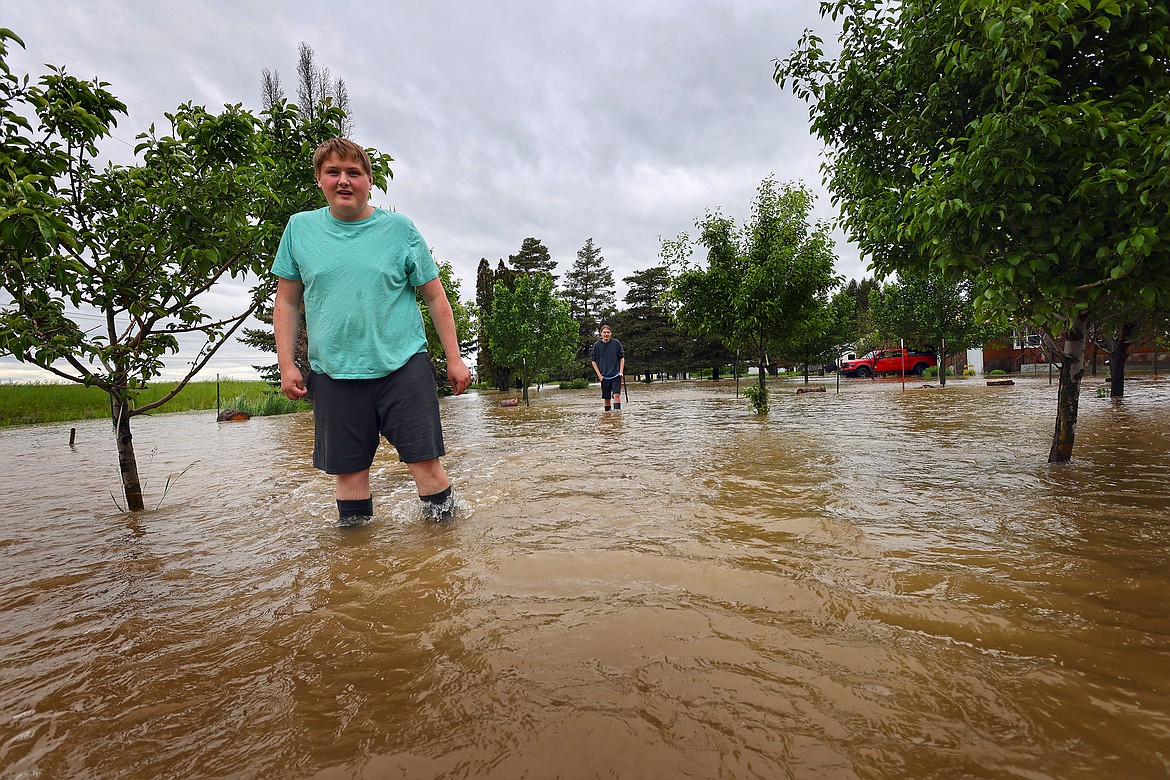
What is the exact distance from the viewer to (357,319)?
2.88 meters

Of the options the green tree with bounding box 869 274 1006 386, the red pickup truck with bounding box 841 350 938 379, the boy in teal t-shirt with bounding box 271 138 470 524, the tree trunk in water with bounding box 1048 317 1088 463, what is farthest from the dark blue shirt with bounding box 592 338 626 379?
the red pickup truck with bounding box 841 350 938 379

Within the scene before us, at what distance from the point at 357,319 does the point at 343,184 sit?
78cm

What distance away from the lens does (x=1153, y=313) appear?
5680 mm

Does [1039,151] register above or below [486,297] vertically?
below

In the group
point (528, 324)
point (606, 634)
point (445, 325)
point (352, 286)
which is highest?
point (528, 324)

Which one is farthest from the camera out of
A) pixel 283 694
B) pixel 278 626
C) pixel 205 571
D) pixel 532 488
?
pixel 532 488

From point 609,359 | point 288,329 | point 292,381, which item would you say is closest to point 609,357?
point 609,359

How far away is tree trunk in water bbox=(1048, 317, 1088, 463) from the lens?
478 centimetres

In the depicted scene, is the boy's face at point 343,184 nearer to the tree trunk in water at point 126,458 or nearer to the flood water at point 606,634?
the flood water at point 606,634

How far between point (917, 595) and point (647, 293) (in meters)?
48.2

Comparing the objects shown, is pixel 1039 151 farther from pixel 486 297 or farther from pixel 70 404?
pixel 486 297

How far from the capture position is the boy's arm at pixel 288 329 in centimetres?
287

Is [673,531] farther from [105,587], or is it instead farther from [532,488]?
[105,587]

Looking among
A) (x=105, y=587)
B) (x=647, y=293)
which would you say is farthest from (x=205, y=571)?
(x=647, y=293)
